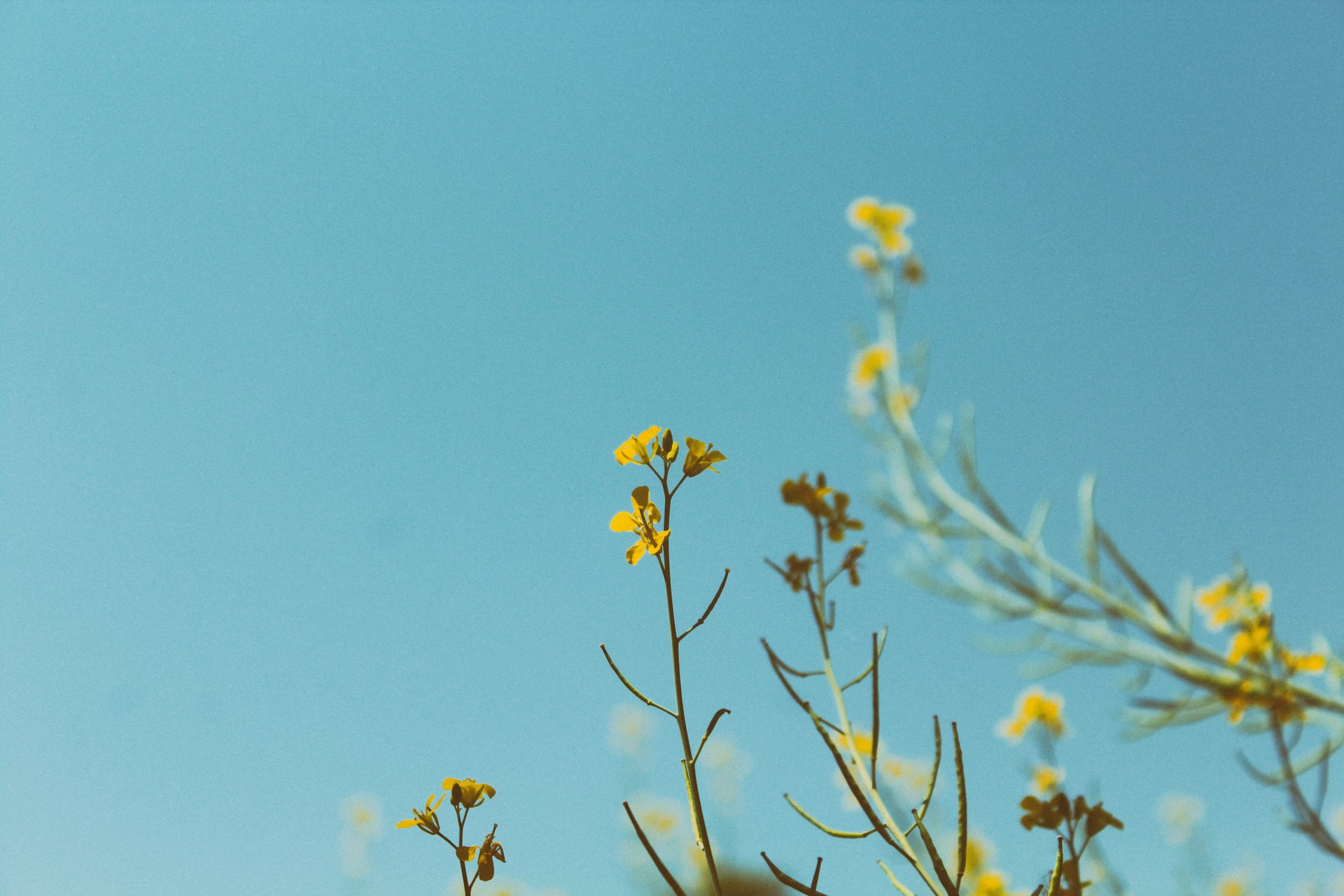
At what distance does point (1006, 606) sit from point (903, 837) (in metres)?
1.49

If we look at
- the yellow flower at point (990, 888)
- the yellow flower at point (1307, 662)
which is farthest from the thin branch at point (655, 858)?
the yellow flower at point (1307, 662)

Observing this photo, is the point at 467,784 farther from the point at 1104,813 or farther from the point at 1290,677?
the point at 1290,677

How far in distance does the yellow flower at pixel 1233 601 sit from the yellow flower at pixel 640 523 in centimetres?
199

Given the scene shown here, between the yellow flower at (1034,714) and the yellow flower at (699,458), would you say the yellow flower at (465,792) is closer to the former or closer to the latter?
the yellow flower at (699,458)

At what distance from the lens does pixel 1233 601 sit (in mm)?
2578

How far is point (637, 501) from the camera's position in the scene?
1.05 m

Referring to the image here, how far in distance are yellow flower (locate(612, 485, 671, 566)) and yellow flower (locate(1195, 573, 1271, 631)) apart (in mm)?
1993

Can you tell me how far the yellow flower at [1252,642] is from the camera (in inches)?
83.3

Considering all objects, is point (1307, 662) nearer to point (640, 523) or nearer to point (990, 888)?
point (990, 888)

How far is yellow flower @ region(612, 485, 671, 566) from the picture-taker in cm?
104

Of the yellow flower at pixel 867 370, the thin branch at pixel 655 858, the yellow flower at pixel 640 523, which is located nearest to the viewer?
the thin branch at pixel 655 858

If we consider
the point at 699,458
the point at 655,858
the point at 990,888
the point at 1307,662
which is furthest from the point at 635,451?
the point at 1307,662

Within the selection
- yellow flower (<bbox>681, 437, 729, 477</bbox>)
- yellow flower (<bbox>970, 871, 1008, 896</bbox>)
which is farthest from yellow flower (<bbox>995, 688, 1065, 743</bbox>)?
yellow flower (<bbox>681, 437, 729, 477</bbox>)

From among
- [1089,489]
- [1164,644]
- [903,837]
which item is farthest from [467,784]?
[1164,644]
